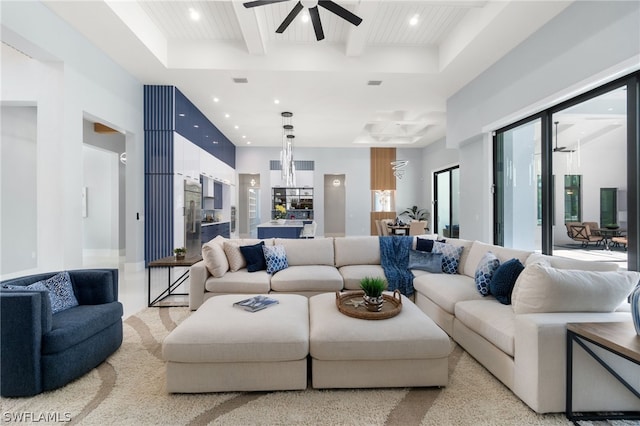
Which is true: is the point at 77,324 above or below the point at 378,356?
above

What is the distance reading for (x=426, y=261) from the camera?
154 inches

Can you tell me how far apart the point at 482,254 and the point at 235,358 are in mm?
2886

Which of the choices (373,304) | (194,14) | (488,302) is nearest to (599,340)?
(488,302)

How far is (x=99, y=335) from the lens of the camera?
240 cm

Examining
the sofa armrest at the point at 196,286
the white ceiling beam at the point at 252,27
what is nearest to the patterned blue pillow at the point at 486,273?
the sofa armrest at the point at 196,286

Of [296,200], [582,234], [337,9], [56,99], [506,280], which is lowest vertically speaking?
[506,280]

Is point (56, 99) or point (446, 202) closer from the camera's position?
point (56, 99)

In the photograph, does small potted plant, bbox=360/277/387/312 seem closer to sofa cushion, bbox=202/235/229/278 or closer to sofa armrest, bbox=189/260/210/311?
sofa cushion, bbox=202/235/229/278

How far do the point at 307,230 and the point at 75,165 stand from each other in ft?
14.5

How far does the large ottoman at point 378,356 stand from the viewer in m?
2.03

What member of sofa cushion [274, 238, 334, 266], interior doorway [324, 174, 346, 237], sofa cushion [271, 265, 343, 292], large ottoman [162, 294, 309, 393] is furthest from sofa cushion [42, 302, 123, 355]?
interior doorway [324, 174, 346, 237]

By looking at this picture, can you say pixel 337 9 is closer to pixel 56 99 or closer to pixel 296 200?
pixel 56 99

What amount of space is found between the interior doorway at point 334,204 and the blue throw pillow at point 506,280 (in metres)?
9.40

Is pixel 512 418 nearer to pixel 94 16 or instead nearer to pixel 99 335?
pixel 99 335
